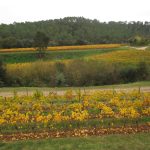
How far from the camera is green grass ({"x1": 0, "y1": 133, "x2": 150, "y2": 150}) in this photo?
1111 centimetres

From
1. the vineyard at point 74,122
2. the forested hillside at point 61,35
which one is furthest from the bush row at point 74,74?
the forested hillside at point 61,35

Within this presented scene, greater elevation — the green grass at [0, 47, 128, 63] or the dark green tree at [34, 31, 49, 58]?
the dark green tree at [34, 31, 49, 58]

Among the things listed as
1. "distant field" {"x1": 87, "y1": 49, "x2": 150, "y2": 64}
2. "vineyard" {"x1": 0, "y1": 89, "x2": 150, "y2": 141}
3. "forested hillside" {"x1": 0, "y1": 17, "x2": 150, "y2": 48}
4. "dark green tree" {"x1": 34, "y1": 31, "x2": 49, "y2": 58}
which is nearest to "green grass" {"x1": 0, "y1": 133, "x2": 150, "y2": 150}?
"vineyard" {"x1": 0, "y1": 89, "x2": 150, "y2": 141}

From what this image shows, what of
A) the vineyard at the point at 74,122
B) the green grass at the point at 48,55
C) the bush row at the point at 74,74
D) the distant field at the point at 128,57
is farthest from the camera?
the green grass at the point at 48,55

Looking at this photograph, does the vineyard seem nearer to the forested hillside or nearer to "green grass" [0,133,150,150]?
"green grass" [0,133,150,150]

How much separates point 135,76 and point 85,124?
3329 cm

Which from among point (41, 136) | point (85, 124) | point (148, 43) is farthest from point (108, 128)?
point (148, 43)

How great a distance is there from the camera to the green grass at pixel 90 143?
438 inches

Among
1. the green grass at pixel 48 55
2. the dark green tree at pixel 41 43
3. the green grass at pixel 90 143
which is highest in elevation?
the green grass at pixel 90 143

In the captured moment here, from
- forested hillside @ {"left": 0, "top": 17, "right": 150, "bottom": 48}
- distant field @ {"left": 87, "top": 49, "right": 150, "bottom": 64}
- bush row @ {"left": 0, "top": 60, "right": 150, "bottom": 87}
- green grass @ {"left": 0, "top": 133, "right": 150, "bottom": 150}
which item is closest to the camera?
green grass @ {"left": 0, "top": 133, "right": 150, "bottom": 150}

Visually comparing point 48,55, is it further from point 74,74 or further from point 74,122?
Result: point 74,122

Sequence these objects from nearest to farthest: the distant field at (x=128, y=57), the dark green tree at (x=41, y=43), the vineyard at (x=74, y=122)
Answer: the vineyard at (x=74, y=122)
the distant field at (x=128, y=57)
the dark green tree at (x=41, y=43)

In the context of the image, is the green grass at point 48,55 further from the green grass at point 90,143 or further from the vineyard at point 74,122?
the green grass at point 90,143

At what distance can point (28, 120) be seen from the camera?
15.1 m
